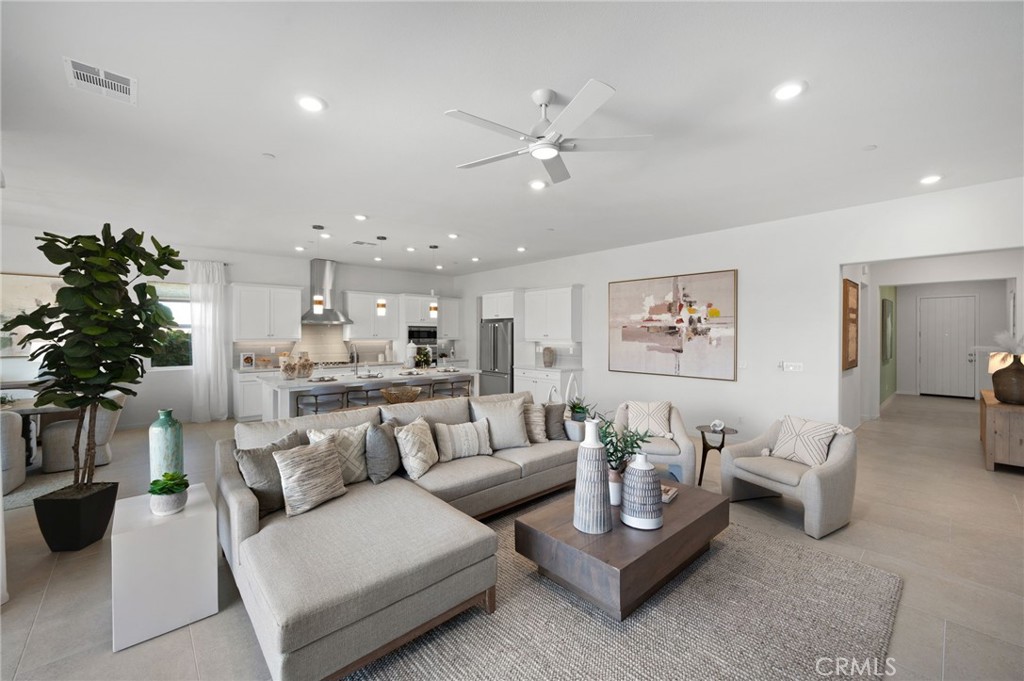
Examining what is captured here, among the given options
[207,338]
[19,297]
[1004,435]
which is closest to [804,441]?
[1004,435]

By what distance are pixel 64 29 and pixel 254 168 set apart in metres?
1.57

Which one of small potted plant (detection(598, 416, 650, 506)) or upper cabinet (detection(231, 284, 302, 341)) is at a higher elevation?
upper cabinet (detection(231, 284, 302, 341))

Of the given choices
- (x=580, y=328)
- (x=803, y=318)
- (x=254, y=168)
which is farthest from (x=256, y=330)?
(x=803, y=318)

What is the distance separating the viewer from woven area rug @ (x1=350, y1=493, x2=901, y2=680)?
1842mm

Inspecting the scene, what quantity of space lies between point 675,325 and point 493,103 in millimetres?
4385

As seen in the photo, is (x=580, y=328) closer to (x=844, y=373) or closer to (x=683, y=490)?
(x=844, y=373)

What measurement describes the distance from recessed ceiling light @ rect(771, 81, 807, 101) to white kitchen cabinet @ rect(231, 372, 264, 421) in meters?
7.53

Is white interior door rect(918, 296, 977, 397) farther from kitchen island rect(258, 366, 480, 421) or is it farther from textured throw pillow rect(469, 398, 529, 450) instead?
kitchen island rect(258, 366, 480, 421)

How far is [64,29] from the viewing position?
1.88 metres

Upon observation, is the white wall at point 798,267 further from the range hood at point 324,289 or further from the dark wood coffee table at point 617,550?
the range hood at point 324,289

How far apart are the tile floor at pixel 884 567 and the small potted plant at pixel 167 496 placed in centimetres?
60

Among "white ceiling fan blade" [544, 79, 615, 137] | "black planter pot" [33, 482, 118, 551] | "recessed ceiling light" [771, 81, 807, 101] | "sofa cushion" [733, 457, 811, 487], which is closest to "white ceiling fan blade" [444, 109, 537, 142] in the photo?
"white ceiling fan blade" [544, 79, 615, 137]

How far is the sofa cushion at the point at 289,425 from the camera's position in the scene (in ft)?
8.89

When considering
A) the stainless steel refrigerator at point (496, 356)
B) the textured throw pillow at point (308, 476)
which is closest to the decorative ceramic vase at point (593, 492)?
the textured throw pillow at point (308, 476)
